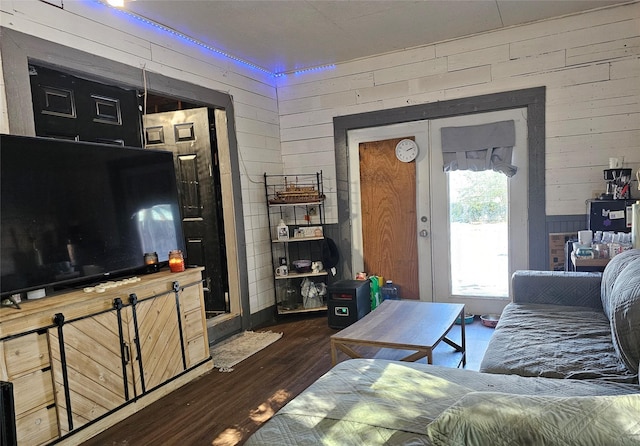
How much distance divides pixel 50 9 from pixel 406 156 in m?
3.11

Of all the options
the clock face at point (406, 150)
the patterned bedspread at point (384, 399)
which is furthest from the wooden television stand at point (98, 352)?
the clock face at point (406, 150)

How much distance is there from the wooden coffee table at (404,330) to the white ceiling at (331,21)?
229cm

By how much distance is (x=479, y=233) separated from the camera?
409cm

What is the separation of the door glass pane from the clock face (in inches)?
16.2

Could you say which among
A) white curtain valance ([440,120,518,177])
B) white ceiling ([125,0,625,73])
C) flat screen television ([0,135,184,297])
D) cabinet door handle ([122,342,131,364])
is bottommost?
cabinet door handle ([122,342,131,364])

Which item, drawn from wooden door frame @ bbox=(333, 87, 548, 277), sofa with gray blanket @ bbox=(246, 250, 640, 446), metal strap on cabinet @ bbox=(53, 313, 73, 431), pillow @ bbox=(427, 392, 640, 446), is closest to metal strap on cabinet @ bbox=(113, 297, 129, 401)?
metal strap on cabinet @ bbox=(53, 313, 73, 431)

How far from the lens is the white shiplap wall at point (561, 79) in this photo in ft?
11.4

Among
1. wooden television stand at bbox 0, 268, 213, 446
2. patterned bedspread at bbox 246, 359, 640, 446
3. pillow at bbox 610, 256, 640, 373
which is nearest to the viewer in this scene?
patterned bedspread at bbox 246, 359, 640, 446

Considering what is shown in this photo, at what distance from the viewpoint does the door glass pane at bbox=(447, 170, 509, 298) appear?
3.99 metres

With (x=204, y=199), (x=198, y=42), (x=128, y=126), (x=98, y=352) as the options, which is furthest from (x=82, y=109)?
(x=98, y=352)

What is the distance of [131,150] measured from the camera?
2.82m

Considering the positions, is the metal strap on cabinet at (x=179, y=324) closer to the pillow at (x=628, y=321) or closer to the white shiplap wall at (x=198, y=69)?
the white shiplap wall at (x=198, y=69)

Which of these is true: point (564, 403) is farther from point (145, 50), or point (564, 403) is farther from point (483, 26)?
point (483, 26)

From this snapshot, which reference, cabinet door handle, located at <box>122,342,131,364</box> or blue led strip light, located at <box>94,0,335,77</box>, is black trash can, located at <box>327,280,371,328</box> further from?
blue led strip light, located at <box>94,0,335,77</box>
